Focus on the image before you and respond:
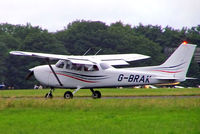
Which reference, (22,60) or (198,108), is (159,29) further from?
(198,108)

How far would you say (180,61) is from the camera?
27828 millimetres

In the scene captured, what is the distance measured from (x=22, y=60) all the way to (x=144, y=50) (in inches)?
837

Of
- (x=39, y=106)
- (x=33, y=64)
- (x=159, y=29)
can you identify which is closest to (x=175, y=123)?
(x=39, y=106)

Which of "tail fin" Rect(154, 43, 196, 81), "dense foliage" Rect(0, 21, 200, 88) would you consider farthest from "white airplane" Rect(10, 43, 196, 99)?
"dense foliage" Rect(0, 21, 200, 88)

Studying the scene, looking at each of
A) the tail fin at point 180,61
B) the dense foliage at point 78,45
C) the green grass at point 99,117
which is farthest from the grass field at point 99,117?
the dense foliage at point 78,45

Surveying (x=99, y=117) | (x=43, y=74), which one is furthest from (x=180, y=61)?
(x=99, y=117)

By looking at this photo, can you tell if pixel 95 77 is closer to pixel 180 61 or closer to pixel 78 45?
pixel 180 61

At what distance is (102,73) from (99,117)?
10053 mm

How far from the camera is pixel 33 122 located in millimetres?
17703

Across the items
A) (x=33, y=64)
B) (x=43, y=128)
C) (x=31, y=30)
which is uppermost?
(x=31, y=30)

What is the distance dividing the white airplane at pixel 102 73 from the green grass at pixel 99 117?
16.7 ft

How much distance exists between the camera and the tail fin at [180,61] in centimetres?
2758

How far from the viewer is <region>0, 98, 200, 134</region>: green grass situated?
16.0 metres

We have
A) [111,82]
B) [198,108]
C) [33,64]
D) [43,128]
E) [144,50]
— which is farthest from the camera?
[144,50]
